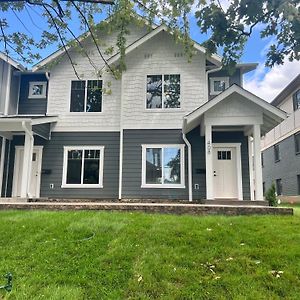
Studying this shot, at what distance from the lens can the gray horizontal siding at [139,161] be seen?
12883 millimetres

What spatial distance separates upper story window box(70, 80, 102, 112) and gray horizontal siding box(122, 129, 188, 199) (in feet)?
6.11

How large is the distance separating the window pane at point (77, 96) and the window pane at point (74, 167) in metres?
1.80

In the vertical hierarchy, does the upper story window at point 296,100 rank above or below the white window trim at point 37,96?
above

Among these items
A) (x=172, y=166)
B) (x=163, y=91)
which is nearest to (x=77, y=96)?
(x=163, y=91)

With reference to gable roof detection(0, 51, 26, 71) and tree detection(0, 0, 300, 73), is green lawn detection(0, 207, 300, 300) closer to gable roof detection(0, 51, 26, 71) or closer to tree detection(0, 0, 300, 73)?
tree detection(0, 0, 300, 73)

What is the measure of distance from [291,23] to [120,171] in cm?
976

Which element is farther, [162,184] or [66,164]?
[66,164]

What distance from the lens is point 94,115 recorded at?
1393 cm

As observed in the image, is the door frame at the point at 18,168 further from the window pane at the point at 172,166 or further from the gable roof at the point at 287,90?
the gable roof at the point at 287,90

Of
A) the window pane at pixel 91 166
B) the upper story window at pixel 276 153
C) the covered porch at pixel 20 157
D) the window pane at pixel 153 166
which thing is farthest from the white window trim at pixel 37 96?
the upper story window at pixel 276 153

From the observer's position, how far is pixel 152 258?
5645 millimetres

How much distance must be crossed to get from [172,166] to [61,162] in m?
→ 4.49

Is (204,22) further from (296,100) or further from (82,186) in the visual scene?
(296,100)

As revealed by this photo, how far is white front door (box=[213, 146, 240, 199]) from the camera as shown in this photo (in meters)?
12.9
